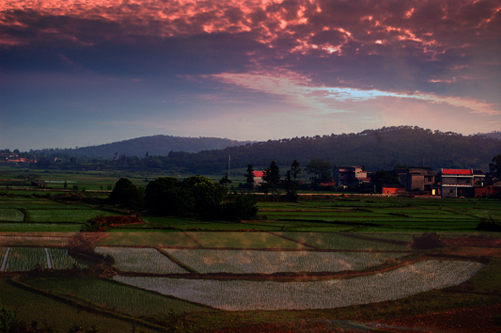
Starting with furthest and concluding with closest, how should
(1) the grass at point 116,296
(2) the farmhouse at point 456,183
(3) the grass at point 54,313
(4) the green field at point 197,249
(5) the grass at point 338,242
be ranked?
(2) the farmhouse at point 456,183 → (5) the grass at point 338,242 → (1) the grass at point 116,296 → (4) the green field at point 197,249 → (3) the grass at point 54,313

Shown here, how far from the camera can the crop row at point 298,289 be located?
1302 cm

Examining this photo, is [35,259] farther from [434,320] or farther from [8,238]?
[434,320]

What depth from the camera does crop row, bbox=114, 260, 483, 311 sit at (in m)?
13.0

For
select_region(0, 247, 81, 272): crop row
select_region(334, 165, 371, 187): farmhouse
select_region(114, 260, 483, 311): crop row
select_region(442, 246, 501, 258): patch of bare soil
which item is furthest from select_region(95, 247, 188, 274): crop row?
select_region(334, 165, 371, 187): farmhouse

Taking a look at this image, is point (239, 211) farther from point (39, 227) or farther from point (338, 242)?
point (39, 227)

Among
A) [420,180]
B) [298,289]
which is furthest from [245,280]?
[420,180]

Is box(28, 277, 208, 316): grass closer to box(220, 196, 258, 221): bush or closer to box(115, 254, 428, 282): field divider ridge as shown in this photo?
box(115, 254, 428, 282): field divider ridge

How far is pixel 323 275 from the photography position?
15930mm

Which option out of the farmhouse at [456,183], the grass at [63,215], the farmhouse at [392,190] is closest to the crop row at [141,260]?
the grass at [63,215]

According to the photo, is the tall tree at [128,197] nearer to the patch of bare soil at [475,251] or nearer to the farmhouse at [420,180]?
the patch of bare soil at [475,251]

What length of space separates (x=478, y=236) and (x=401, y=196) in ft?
133

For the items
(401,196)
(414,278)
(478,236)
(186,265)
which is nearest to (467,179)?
(401,196)

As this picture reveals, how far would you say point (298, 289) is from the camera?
14.2 m

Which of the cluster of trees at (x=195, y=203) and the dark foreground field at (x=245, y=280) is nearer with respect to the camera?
the dark foreground field at (x=245, y=280)
